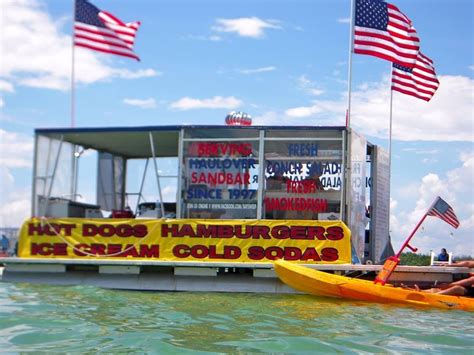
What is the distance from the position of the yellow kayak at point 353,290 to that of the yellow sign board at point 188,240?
Answer: 742 mm

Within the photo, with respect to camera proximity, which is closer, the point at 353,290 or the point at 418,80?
the point at 353,290

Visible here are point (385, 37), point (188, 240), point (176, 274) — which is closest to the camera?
point (176, 274)

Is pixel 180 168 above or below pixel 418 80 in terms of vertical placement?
below

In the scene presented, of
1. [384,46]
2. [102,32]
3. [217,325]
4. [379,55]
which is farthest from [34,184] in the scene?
[384,46]

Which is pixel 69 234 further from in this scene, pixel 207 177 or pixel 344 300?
pixel 344 300

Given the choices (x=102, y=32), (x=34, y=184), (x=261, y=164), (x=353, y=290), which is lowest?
(x=353, y=290)

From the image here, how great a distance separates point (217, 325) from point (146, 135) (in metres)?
6.65

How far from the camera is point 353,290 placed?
11609mm

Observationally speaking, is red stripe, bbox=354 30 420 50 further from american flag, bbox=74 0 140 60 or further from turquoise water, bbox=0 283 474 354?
turquoise water, bbox=0 283 474 354

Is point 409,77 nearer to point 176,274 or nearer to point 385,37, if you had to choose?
point 385,37

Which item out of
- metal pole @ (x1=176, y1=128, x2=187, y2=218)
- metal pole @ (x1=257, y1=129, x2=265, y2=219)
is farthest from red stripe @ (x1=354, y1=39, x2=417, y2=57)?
metal pole @ (x1=176, y1=128, x2=187, y2=218)

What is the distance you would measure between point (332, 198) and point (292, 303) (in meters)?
2.74

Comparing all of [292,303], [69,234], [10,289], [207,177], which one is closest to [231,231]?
[207,177]

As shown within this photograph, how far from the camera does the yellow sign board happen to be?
42.1ft
